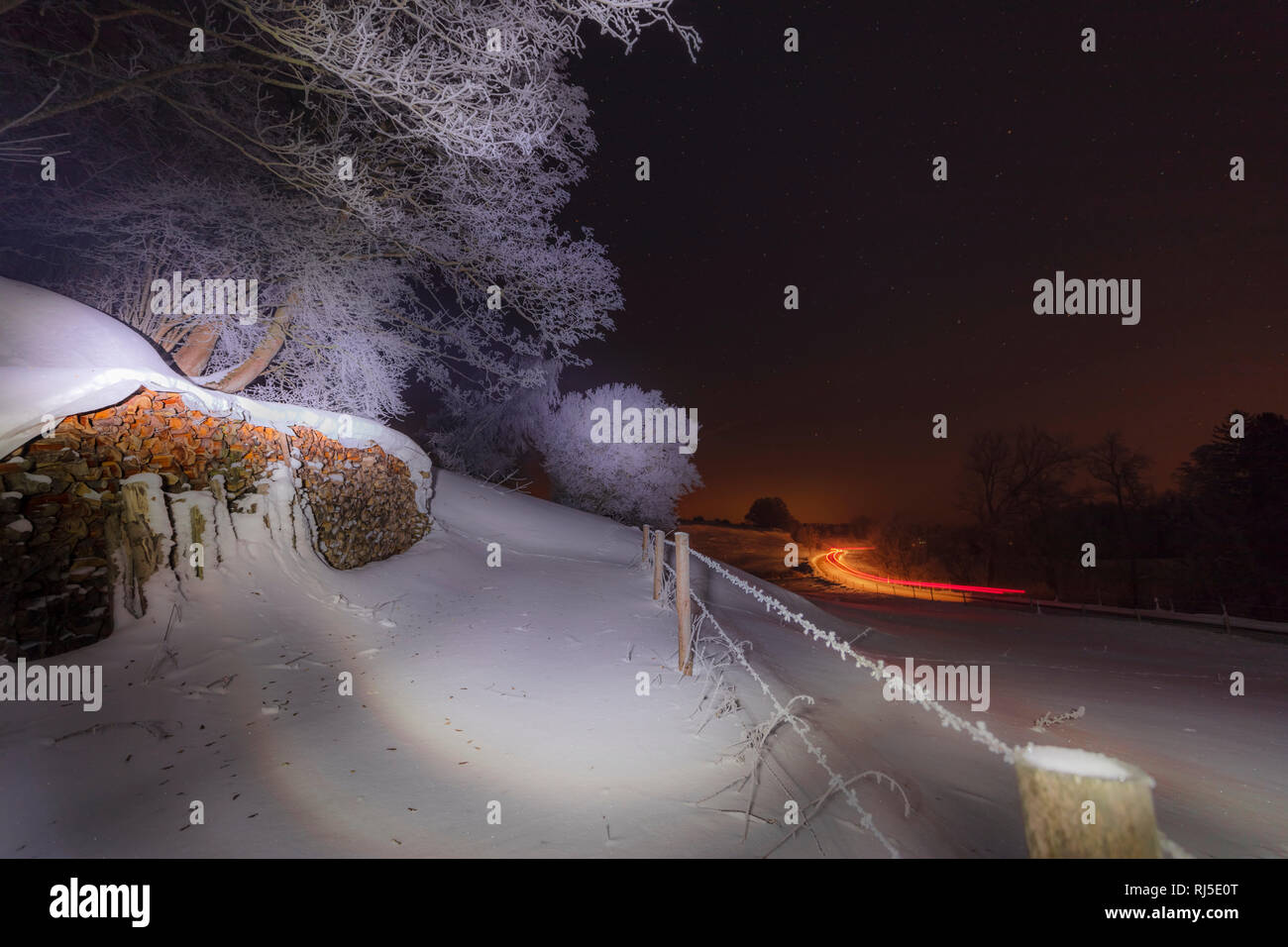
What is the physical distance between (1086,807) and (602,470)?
27199 mm

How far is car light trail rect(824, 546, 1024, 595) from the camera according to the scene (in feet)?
103

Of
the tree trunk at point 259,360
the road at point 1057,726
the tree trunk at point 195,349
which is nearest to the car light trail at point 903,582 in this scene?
the road at point 1057,726

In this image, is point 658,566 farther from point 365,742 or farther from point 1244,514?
point 1244,514

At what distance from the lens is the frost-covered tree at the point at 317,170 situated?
5539mm

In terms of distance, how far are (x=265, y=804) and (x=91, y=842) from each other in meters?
0.70

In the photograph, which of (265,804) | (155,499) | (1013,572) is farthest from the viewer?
(1013,572)

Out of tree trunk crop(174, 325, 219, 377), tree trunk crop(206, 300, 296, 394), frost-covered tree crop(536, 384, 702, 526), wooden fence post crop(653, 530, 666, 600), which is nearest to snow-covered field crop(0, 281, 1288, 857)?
wooden fence post crop(653, 530, 666, 600)

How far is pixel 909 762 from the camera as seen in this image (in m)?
5.19

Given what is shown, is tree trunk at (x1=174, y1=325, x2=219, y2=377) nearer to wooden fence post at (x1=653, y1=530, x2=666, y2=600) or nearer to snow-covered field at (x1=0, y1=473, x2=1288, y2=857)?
snow-covered field at (x1=0, y1=473, x2=1288, y2=857)

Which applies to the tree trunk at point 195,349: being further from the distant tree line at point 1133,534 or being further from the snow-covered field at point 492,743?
the distant tree line at point 1133,534

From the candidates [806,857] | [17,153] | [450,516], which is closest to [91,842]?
[806,857]

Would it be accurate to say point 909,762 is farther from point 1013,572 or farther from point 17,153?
point 1013,572

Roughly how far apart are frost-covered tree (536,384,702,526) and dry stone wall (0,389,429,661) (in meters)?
21.4

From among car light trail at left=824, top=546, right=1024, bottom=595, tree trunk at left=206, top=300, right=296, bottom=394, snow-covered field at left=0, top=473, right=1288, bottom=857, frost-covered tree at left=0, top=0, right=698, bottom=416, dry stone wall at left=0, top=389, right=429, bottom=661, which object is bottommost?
car light trail at left=824, top=546, right=1024, bottom=595
